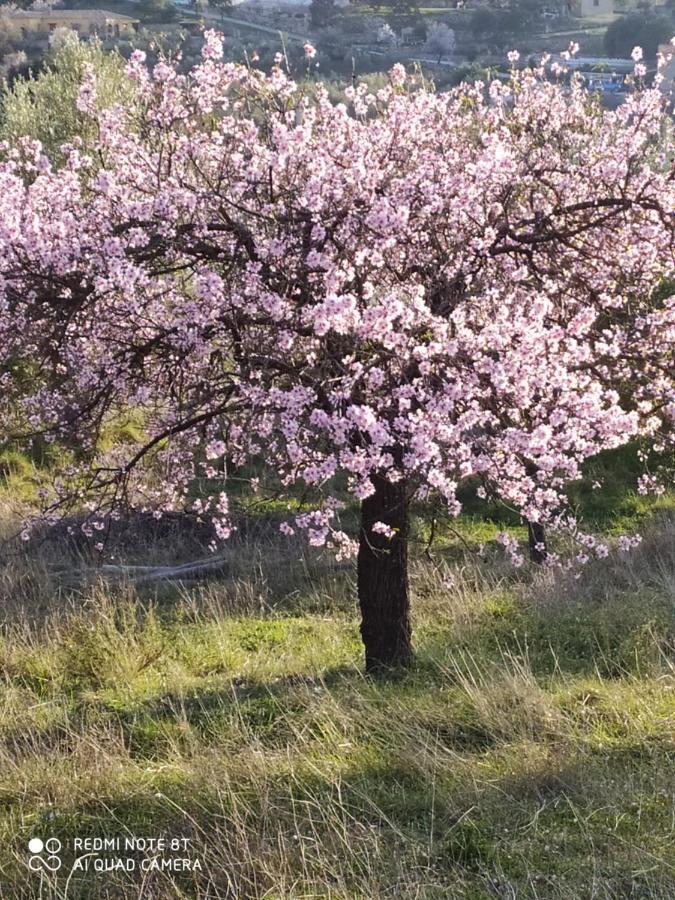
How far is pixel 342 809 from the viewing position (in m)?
4.29

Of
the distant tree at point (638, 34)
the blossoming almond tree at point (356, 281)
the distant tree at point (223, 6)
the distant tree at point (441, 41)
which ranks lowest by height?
the blossoming almond tree at point (356, 281)

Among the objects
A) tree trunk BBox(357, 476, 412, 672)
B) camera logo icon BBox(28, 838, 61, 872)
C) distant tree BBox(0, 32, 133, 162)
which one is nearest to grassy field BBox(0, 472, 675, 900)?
camera logo icon BBox(28, 838, 61, 872)

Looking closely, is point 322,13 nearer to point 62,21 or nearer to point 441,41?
point 441,41

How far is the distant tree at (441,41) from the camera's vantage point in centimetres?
4653

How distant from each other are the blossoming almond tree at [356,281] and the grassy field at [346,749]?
1.21 m

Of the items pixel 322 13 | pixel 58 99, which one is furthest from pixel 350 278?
pixel 322 13

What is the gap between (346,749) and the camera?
530cm

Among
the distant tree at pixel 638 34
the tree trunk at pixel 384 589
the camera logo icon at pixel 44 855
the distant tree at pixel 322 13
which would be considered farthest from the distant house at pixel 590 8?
the camera logo icon at pixel 44 855

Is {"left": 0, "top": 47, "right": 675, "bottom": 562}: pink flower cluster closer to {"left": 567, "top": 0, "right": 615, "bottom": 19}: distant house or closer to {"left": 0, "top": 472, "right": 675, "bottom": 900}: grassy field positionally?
{"left": 0, "top": 472, "right": 675, "bottom": 900}: grassy field

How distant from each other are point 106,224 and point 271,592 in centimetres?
532

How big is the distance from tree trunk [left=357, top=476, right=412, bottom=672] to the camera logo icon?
2829 millimetres

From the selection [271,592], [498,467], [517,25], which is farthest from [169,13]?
[498,467]

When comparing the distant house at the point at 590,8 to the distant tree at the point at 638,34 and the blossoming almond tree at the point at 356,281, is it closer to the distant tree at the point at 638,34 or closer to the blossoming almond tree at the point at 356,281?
the distant tree at the point at 638,34

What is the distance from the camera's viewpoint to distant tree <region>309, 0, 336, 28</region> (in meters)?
51.5
